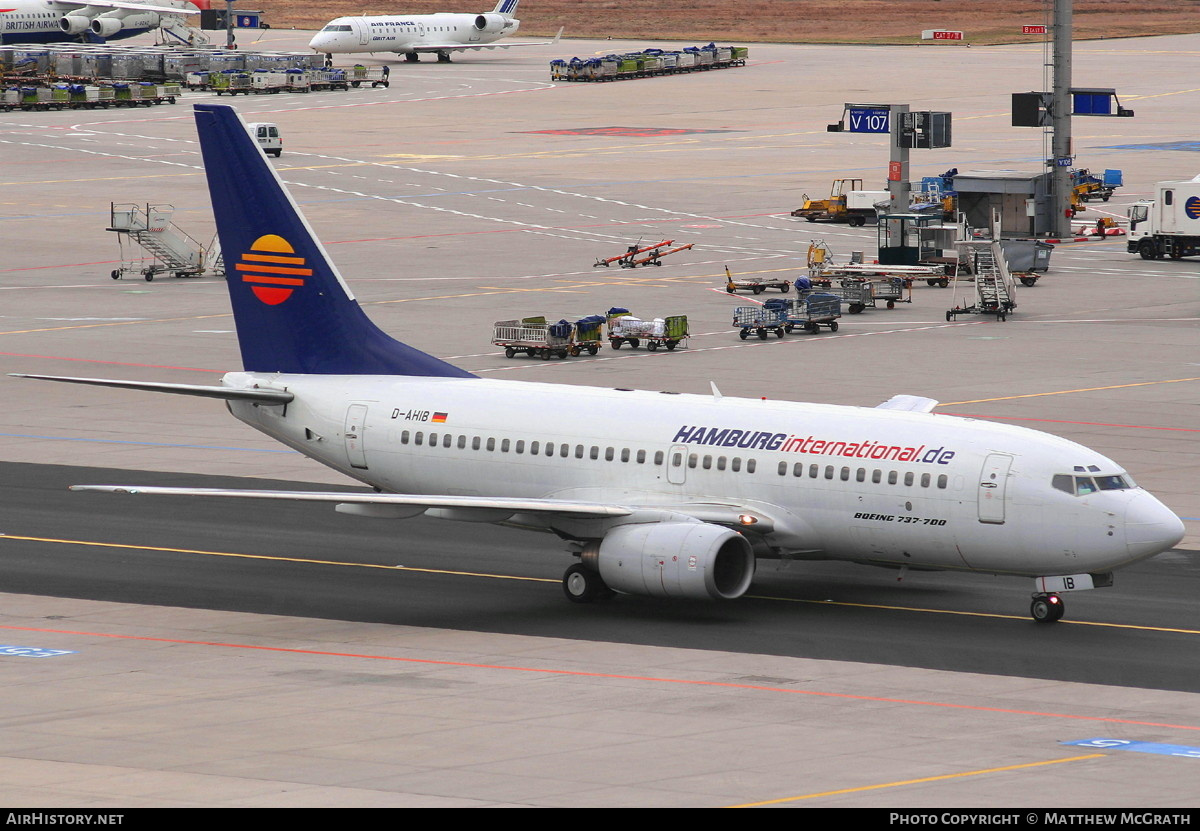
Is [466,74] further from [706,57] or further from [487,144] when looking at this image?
[487,144]

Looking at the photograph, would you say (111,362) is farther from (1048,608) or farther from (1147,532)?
(1147,532)

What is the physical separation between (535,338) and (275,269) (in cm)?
2731

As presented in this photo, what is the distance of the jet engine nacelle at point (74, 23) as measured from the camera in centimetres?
18812

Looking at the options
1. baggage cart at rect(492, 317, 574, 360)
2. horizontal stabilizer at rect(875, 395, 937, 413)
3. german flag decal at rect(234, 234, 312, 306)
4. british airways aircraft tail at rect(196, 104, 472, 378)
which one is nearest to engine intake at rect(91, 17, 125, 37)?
baggage cart at rect(492, 317, 574, 360)

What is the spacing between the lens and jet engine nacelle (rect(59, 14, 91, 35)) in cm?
18812

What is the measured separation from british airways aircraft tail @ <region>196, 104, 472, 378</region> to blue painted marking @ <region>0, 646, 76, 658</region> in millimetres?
9884

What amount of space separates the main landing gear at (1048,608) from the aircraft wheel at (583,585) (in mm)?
7975

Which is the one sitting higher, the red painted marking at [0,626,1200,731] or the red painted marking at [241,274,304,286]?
the red painted marking at [241,274,304,286]

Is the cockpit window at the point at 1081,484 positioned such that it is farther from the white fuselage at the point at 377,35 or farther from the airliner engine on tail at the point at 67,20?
the airliner engine on tail at the point at 67,20

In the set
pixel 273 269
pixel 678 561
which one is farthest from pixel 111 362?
pixel 678 561

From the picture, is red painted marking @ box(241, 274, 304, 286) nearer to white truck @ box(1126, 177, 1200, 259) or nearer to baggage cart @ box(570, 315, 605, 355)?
baggage cart @ box(570, 315, 605, 355)

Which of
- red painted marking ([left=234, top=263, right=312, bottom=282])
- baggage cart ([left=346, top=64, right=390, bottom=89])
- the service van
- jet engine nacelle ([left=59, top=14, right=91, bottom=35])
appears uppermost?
jet engine nacelle ([left=59, top=14, right=91, bottom=35])

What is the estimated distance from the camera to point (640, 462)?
37469 mm

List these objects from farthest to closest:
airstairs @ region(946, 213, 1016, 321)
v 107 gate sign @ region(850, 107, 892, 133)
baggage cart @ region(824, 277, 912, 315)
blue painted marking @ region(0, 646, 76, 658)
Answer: v 107 gate sign @ region(850, 107, 892, 133) < baggage cart @ region(824, 277, 912, 315) < airstairs @ region(946, 213, 1016, 321) < blue painted marking @ region(0, 646, 76, 658)
